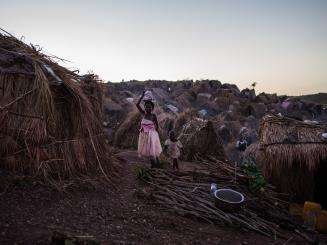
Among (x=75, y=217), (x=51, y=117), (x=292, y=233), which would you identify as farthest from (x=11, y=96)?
(x=292, y=233)

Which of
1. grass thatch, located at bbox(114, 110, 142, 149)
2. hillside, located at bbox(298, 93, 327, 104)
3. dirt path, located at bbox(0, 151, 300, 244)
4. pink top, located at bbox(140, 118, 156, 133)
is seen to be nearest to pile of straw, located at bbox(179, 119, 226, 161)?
grass thatch, located at bbox(114, 110, 142, 149)

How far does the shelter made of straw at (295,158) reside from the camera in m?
6.73

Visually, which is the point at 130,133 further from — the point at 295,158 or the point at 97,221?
the point at 97,221

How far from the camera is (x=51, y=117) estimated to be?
5.95 m

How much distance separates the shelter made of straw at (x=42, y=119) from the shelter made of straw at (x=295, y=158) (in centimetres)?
297

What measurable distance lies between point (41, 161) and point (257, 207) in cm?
338

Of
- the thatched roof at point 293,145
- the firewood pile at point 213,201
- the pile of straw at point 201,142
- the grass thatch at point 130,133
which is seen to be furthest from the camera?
the grass thatch at point 130,133

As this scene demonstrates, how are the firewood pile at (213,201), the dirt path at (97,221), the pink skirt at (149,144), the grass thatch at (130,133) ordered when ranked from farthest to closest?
the grass thatch at (130,133) → the pink skirt at (149,144) → the firewood pile at (213,201) → the dirt path at (97,221)

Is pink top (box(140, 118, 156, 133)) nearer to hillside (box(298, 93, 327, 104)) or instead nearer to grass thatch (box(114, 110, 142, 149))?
grass thatch (box(114, 110, 142, 149))

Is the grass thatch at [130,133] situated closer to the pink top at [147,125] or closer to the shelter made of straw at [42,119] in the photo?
the pink top at [147,125]

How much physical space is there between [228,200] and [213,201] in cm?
25

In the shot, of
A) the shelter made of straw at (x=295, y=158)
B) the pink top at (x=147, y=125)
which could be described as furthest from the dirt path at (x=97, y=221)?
the pink top at (x=147, y=125)

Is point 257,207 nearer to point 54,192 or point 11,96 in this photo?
point 54,192

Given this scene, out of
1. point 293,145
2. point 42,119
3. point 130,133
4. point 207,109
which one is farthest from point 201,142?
point 207,109
